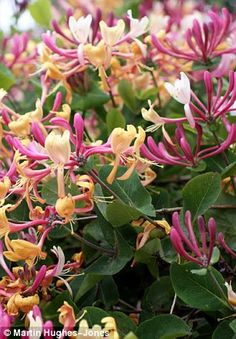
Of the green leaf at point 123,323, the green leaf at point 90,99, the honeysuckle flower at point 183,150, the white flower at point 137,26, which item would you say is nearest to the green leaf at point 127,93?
the green leaf at point 90,99

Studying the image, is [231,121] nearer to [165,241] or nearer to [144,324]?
[165,241]

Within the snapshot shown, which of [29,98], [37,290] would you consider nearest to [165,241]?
[37,290]

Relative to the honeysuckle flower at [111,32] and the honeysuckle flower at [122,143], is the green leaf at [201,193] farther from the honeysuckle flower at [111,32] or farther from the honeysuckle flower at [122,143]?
the honeysuckle flower at [111,32]

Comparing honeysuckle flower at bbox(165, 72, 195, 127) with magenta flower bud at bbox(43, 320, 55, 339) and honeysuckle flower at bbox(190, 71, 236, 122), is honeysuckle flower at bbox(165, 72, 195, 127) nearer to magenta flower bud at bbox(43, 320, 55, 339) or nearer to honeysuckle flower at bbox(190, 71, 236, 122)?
honeysuckle flower at bbox(190, 71, 236, 122)

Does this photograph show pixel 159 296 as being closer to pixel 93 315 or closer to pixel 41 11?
pixel 93 315

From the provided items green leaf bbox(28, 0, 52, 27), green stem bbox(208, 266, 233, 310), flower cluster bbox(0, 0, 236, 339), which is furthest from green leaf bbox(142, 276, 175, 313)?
green leaf bbox(28, 0, 52, 27)
